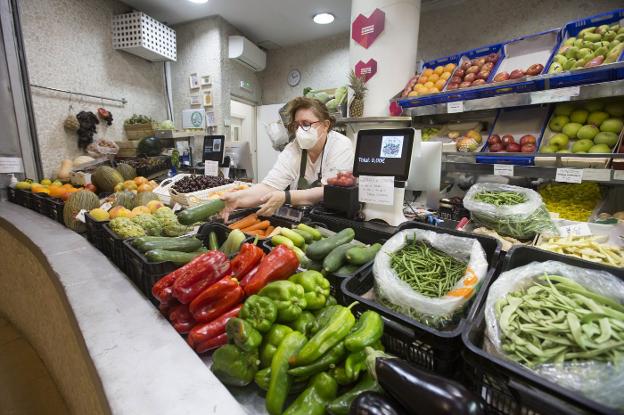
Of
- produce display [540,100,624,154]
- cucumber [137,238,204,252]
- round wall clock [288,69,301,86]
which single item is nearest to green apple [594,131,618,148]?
produce display [540,100,624,154]

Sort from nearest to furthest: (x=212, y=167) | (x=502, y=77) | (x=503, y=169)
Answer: (x=503, y=169)
(x=502, y=77)
(x=212, y=167)

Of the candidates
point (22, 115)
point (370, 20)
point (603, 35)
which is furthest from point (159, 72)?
point (603, 35)

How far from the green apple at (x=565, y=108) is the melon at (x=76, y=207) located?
4.02m

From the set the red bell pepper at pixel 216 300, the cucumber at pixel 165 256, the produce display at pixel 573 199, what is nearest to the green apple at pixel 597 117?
the produce display at pixel 573 199

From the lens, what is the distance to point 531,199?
167cm

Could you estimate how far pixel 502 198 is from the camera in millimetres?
1742

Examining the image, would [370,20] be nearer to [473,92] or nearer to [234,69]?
[473,92]

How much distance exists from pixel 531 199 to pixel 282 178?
1923 millimetres

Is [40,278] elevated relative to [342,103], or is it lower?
lower

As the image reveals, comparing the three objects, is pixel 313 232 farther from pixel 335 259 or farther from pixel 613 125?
pixel 613 125

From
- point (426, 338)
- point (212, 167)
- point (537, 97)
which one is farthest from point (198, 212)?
point (537, 97)

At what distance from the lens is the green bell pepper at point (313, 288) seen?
885 millimetres

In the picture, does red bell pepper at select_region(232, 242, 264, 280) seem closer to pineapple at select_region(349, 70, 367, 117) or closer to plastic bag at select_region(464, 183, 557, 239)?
plastic bag at select_region(464, 183, 557, 239)

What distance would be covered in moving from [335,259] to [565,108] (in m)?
2.90
